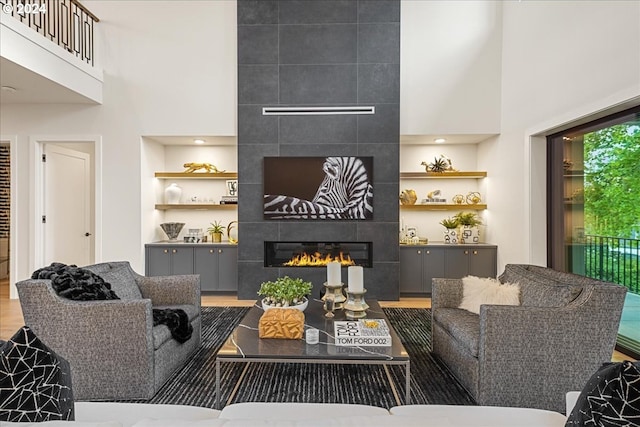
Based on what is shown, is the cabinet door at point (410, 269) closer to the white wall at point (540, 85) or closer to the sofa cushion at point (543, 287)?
the white wall at point (540, 85)

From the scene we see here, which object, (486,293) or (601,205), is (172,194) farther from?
(601,205)

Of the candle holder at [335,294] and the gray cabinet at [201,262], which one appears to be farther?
the gray cabinet at [201,262]

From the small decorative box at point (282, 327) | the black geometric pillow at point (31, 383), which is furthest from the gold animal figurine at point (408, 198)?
the black geometric pillow at point (31, 383)

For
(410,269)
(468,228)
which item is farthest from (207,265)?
(468,228)

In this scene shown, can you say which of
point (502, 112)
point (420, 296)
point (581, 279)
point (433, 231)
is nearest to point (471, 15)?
point (502, 112)

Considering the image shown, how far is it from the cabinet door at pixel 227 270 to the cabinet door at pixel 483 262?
3.21 metres

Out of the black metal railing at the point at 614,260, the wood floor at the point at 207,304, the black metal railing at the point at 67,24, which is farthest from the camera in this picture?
the black metal railing at the point at 67,24

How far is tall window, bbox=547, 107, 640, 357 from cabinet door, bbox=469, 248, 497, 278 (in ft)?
3.08

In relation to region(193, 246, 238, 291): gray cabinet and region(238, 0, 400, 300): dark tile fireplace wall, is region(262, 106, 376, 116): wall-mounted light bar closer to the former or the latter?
region(238, 0, 400, 300): dark tile fireplace wall

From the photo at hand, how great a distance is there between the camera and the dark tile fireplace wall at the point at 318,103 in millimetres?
5195

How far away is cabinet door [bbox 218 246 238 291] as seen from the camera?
18.1 feet

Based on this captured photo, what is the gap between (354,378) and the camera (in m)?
2.82

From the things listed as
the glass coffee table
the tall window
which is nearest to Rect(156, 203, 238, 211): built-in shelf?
the glass coffee table

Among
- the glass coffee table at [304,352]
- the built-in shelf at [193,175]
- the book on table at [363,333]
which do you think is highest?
the built-in shelf at [193,175]
